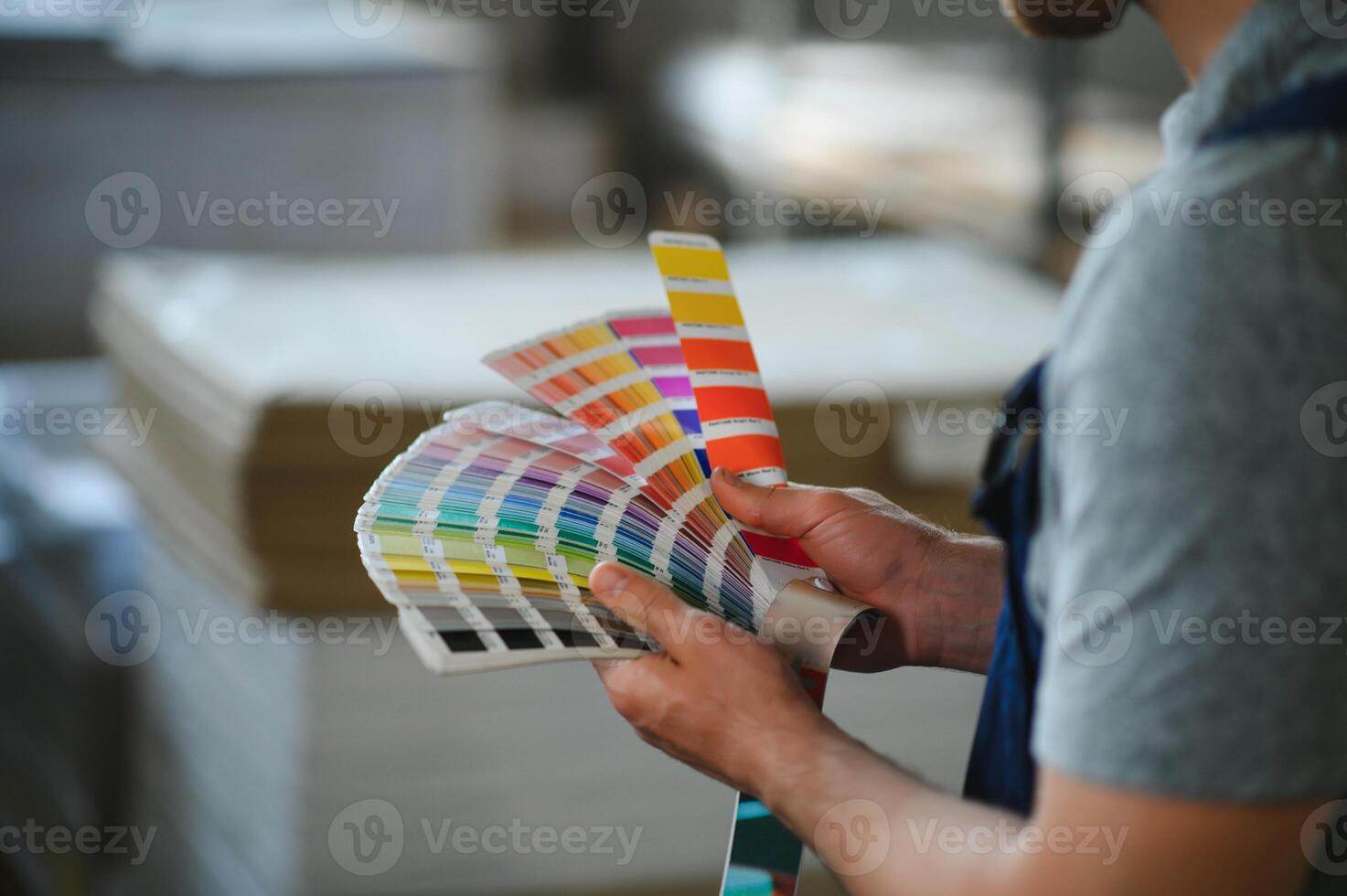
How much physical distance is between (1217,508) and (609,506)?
0.49m

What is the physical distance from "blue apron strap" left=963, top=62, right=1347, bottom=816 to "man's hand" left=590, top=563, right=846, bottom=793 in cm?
13

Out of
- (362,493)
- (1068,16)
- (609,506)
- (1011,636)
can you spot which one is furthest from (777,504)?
(362,493)

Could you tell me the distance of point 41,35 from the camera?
5.62m

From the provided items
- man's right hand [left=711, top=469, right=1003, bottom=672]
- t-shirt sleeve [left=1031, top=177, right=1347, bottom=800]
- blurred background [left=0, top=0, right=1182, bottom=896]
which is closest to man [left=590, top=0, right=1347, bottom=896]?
t-shirt sleeve [left=1031, top=177, right=1347, bottom=800]

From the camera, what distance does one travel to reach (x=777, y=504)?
1.14 m

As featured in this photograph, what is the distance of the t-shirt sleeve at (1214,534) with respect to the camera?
0.70 m

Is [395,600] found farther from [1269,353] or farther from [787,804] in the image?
[1269,353]

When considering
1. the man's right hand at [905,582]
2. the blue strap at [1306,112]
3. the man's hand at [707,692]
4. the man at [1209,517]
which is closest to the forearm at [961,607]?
the man's right hand at [905,582]

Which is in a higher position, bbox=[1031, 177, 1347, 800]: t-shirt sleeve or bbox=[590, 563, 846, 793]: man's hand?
bbox=[1031, 177, 1347, 800]: t-shirt sleeve

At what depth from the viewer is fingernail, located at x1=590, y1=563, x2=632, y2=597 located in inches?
39.4

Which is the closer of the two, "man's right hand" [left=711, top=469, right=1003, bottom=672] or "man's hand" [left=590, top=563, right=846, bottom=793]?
"man's hand" [left=590, top=563, right=846, bottom=793]

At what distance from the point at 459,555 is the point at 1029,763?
0.42 metres

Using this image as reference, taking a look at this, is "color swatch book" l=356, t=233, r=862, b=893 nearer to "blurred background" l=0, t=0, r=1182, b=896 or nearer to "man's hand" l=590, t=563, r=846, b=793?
"man's hand" l=590, t=563, r=846, b=793

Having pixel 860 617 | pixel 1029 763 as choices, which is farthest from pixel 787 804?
pixel 860 617
